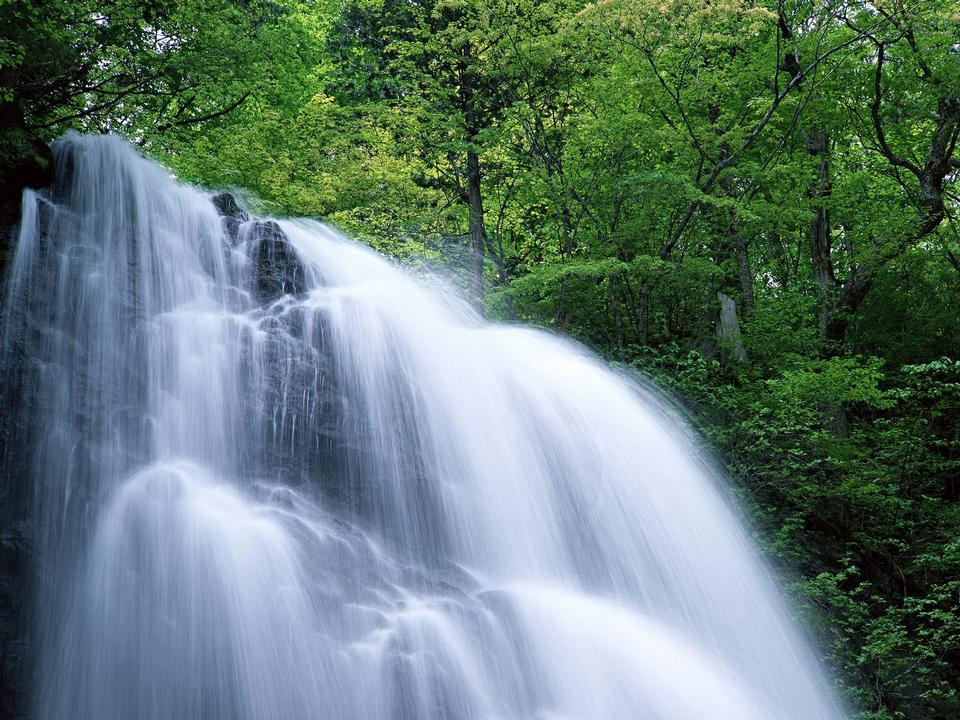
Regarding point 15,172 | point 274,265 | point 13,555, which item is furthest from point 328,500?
point 15,172

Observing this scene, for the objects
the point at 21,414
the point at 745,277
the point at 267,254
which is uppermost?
the point at 745,277

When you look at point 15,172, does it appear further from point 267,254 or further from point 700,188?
point 700,188

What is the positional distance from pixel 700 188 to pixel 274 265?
24.0ft

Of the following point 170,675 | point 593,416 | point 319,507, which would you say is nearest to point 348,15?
point 593,416

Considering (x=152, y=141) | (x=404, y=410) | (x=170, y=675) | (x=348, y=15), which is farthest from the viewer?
(x=348, y=15)

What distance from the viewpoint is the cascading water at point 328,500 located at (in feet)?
19.2

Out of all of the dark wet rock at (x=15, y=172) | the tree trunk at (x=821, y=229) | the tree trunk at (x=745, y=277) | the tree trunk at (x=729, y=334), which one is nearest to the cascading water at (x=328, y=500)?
the dark wet rock at (x=15, y=172)

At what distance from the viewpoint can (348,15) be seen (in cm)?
2116

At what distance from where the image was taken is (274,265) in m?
9.02

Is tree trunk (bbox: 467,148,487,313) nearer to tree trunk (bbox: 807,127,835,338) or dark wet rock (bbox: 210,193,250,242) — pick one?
dark wet rock (bbox: 210,193,250,242)

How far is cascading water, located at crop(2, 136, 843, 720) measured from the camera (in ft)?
19.2

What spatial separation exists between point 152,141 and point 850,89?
11887 millimetres

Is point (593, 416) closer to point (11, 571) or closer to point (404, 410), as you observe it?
point (404, 410)

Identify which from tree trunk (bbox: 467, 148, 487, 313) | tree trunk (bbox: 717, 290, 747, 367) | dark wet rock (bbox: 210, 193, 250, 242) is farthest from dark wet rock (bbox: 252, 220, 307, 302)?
tree trunk (bbox: 717, 290, 747, 367)
